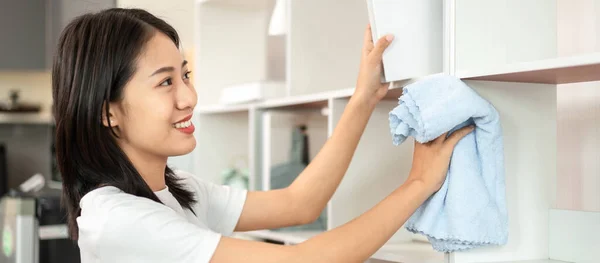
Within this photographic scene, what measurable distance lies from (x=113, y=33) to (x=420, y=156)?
0.56m

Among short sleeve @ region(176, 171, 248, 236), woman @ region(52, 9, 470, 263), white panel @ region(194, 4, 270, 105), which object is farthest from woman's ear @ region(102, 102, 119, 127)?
white panel @ region(194, 4, 270, 105)

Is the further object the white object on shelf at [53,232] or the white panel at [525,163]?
the white object on shelf at [53,232]

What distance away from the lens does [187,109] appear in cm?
132

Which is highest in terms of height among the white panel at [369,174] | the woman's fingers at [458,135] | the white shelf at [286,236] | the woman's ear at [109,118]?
the woman's ear at [109,118]

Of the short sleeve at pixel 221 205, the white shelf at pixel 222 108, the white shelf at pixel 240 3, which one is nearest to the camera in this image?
the short sleeve at pixel 221 205

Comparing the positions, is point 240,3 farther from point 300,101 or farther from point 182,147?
point 182,147

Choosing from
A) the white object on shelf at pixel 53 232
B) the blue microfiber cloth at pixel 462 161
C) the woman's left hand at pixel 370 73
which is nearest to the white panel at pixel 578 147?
the blue microfiber cloth at pixel 462 161

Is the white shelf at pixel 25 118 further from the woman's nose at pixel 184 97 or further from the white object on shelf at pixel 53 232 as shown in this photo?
the woman's nose at pixel 184 97

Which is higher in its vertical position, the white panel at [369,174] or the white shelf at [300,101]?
the white shelf at [300,101]

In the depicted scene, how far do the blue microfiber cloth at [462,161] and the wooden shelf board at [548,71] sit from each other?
5 centimetres

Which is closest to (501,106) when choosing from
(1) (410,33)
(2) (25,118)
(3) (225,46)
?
(1) (410,33)

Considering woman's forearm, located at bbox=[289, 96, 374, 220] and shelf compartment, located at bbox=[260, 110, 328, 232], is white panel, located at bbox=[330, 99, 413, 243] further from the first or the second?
shelf compartment, located at bbox=[260, 110, 328, 232]

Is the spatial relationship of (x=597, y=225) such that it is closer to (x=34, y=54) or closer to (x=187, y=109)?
(x=187, y=109)

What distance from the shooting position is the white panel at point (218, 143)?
2.29 metres
